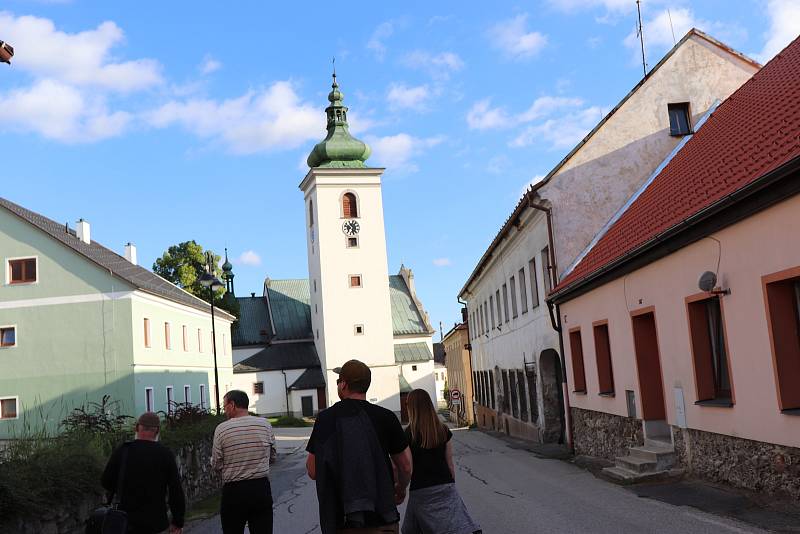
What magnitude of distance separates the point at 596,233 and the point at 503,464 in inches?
240

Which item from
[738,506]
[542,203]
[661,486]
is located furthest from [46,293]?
[738,506]

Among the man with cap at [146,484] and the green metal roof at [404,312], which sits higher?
the green metal roof at [404,312]

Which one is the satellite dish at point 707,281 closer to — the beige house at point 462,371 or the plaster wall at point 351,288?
the beige house at point 462,371

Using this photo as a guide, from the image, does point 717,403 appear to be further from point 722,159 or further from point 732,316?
point 722,159

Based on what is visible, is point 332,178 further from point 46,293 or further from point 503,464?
point 503,464

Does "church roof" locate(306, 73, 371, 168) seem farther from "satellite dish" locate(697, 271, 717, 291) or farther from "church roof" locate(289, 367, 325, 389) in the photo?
"satellite dish" locate(697, 271, 717, 291)

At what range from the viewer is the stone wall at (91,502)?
26.1 ft

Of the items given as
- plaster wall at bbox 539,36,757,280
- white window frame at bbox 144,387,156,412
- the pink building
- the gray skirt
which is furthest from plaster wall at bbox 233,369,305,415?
the gray skirt

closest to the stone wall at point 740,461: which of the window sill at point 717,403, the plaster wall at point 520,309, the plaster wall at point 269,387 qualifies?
the window sill at point 717,403

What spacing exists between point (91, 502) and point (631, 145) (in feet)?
50.0

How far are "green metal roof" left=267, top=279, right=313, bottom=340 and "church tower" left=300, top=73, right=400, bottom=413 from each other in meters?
13.3

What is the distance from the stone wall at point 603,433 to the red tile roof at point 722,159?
9.48 ft

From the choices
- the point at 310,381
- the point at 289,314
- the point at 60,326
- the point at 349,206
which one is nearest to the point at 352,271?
the point at 349,206

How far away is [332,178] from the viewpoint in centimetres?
5959
